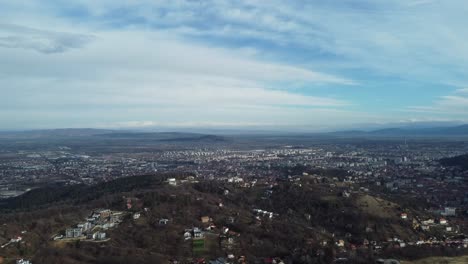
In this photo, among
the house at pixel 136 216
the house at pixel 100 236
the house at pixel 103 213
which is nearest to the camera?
the house at pixel 100 236

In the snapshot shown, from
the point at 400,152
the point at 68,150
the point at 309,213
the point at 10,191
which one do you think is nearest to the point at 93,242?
the point at 309,213

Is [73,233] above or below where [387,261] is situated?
above

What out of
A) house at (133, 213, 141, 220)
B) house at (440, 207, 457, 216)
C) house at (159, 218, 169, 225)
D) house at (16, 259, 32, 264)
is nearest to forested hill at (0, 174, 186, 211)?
house at (133, 213, 141, 220)

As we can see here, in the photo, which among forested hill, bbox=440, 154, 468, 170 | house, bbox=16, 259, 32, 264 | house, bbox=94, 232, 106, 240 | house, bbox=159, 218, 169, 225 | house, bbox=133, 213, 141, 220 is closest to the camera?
house, bbox=16, 259, 32, 264

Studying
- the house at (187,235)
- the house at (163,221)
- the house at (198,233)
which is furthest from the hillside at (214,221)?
the house at (187,235)

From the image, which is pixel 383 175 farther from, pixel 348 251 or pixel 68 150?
pixel 68 150

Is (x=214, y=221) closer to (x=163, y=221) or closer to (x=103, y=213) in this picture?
(x=163, y=221)

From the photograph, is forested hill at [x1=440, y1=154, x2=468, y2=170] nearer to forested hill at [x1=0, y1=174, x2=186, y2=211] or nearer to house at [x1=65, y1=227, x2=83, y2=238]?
forested hill at [x1=0, y1=174, x2=186, y2=211]

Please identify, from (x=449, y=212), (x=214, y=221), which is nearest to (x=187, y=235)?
(x=214, y=221)

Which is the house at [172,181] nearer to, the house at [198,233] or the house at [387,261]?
the house at [198,233]

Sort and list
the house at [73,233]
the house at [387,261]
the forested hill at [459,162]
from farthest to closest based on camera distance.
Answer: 1. the forested hill at [459,162]
2. the house at [73,233]
3. the house at [387,261]

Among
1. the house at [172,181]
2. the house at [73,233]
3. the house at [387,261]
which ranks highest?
the house at [172,181]

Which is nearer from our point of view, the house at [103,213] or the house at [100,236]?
the house at [100,236]
